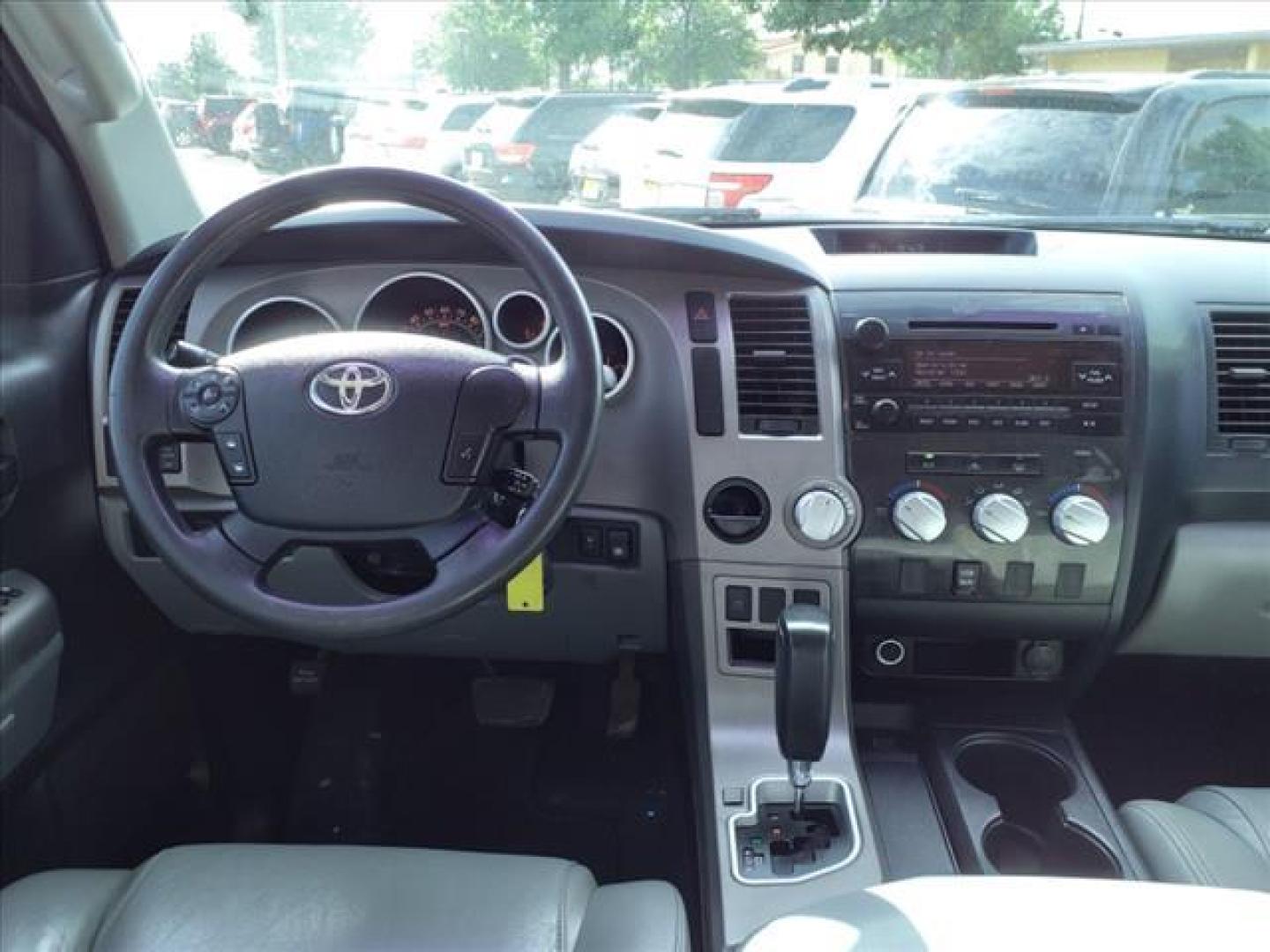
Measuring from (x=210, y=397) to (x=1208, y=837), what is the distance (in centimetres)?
159

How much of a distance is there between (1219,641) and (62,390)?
216cm

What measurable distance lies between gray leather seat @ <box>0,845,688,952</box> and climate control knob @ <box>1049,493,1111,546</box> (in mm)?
926

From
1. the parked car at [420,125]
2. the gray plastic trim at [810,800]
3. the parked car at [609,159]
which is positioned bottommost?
the gray plastic trim at [810,800]

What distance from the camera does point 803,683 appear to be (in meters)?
1.78

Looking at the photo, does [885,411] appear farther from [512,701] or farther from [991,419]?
[512,701]

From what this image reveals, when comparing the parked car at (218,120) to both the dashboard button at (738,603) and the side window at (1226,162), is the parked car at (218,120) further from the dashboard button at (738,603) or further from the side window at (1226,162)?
the side window at (1226,162)

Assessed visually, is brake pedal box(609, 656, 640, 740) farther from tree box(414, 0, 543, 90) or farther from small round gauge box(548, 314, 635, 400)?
tree box(414, 0, 543, 90)

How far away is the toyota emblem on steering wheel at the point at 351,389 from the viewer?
60.1 inches

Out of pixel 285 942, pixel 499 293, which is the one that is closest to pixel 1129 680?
pixel 499 293

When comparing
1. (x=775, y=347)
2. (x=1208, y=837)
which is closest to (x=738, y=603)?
(x=775, y=347)

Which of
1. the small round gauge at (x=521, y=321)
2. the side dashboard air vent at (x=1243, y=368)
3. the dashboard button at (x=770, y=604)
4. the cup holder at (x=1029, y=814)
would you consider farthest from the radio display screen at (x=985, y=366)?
the cup holder at (x=1029, y=814)

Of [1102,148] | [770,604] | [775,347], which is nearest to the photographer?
[775,347]

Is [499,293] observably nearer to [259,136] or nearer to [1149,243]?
[259,136]

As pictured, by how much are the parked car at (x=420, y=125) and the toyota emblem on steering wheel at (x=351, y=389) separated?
784mm
